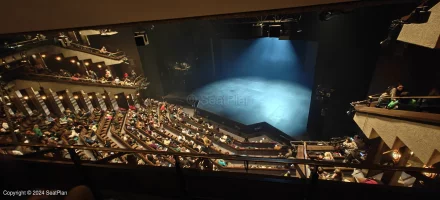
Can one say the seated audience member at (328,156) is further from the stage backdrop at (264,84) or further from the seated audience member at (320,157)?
the stage backdrop at (264,84)

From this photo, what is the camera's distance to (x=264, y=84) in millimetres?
17875

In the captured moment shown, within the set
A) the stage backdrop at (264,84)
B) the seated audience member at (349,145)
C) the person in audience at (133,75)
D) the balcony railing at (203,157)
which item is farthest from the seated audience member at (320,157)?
the person in audience at (133,75)

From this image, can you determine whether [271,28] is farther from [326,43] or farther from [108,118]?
[108,118]

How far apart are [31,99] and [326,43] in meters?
15.3

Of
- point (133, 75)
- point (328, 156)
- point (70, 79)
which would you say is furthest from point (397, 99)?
point (133, 75)

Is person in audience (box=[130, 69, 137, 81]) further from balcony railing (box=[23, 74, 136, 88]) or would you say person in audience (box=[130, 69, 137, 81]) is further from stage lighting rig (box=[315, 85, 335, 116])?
stage lighting rig (box=[315, 85, 335, 116])

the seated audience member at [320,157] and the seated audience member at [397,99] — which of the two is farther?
the seated audience member at [320,157]

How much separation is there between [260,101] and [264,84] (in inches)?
126

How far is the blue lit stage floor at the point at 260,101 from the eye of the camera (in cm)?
1275

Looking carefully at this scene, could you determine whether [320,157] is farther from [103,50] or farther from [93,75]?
[103,50]

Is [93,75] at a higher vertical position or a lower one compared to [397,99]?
lower

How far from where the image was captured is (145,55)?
15.6m

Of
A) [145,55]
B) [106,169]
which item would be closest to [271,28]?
[106,169]

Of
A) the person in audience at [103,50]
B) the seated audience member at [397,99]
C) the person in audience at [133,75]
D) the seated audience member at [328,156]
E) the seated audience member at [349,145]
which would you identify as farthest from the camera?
the person in audience at [133,75]
